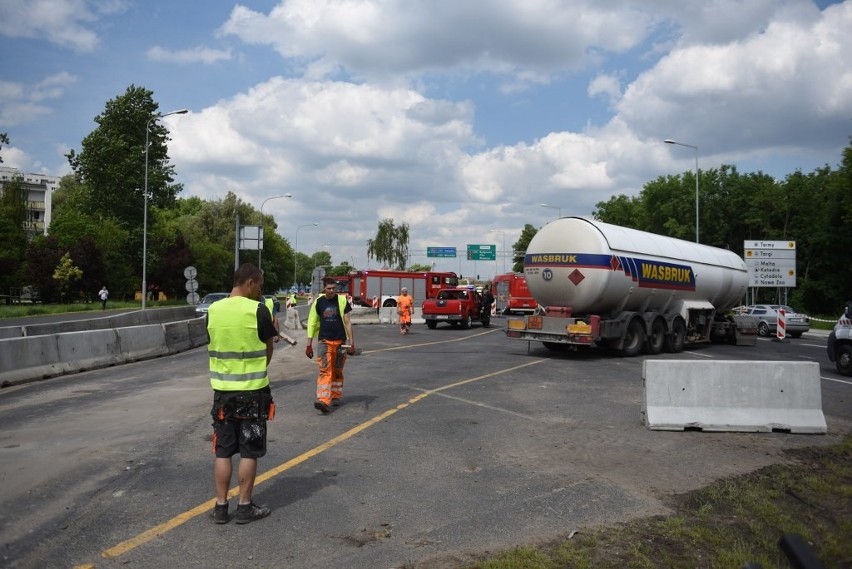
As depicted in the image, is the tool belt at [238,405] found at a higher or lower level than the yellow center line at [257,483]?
higher

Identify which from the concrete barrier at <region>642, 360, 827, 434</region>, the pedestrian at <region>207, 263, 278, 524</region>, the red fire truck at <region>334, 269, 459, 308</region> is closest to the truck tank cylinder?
the concrete barrier at <region>642, 360, 827, 434</region>

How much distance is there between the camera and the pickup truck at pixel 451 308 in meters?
29.9

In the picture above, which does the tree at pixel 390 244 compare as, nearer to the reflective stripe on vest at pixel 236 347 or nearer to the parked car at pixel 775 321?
the parked car at pixel 775 321

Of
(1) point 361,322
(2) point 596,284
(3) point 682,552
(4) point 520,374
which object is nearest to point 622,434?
(3) point 682,552

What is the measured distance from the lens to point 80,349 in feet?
46.0

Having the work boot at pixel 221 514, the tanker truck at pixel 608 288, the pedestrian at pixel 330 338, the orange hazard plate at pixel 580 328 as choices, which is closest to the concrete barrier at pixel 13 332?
the pedestrian at pixel 330 338

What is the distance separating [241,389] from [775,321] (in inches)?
1277

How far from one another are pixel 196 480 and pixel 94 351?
10029mm

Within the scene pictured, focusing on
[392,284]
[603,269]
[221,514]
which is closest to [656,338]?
[603,269]

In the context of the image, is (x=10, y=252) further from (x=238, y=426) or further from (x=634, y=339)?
(x=238, y=426)

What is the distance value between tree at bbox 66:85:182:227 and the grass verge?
5661cm

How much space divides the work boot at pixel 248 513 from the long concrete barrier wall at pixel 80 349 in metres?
7.51

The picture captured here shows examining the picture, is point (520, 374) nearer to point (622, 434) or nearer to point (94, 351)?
point (622, 434)

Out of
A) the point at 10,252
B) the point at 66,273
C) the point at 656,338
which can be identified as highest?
the point at 10,252
